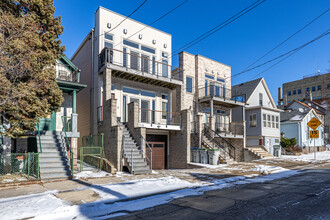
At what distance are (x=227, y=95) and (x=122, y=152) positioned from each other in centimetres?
1420

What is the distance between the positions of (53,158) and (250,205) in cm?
946

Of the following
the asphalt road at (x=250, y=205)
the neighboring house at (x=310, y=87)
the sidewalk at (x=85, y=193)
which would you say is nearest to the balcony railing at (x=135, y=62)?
the sidewalk at (x=85, y=193)

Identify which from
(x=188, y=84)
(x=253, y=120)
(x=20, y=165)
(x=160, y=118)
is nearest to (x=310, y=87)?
(x=253, y=120)

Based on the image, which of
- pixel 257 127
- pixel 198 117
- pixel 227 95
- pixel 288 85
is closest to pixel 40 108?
pixel 198 117

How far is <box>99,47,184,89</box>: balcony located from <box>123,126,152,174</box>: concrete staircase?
468 cm

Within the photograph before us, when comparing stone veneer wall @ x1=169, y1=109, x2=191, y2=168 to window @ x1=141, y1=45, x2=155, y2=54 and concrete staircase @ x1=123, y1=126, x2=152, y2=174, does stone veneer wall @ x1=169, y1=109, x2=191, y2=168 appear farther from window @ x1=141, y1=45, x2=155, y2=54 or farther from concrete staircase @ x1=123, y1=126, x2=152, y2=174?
window @ x1=141, y1=45, x2=155, y2=54

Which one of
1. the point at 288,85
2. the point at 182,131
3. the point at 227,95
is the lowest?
the point at 182,131

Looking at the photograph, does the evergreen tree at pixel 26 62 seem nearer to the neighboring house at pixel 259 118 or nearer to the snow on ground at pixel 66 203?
the snow on ground at pixel 66 203

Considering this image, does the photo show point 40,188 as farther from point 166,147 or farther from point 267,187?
point 166,147

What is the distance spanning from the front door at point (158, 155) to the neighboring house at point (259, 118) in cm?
1193

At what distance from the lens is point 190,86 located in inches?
883

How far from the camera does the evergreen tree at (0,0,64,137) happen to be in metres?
9.68

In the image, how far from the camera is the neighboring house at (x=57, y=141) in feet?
37.0

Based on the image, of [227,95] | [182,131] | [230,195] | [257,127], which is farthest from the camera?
[257,127]
